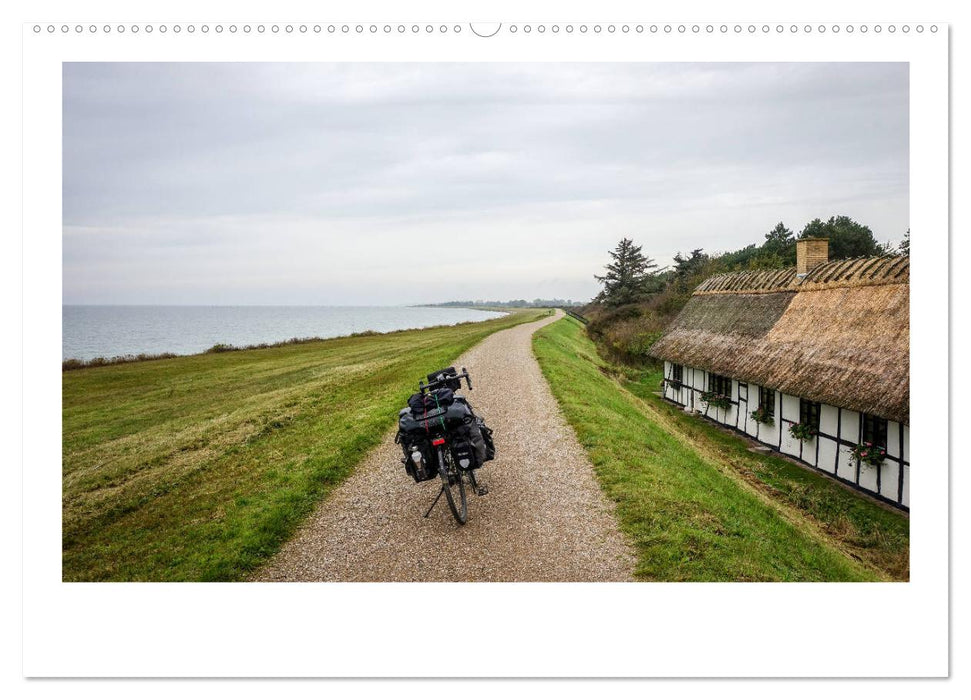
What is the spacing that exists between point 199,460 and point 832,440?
11968 mm

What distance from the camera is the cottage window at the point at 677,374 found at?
17.8 meters

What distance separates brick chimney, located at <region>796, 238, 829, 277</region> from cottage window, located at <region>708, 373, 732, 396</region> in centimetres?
354

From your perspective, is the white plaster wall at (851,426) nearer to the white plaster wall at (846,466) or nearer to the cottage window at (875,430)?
the cottage window at (875,430)

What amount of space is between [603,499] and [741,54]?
4673 mm

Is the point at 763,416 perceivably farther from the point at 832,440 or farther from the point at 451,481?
the point at 451,481

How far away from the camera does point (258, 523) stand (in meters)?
5.20

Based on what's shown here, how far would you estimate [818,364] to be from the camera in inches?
419

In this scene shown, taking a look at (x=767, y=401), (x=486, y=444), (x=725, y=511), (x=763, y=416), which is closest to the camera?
(x=486, y=444)

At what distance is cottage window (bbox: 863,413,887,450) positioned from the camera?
29.3ft

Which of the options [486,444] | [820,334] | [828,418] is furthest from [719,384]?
[486,444]

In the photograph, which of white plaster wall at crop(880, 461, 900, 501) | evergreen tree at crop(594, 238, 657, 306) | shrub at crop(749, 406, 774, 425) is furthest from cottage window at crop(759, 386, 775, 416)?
evergreen tree at crop(594, 238, 657, 306)
